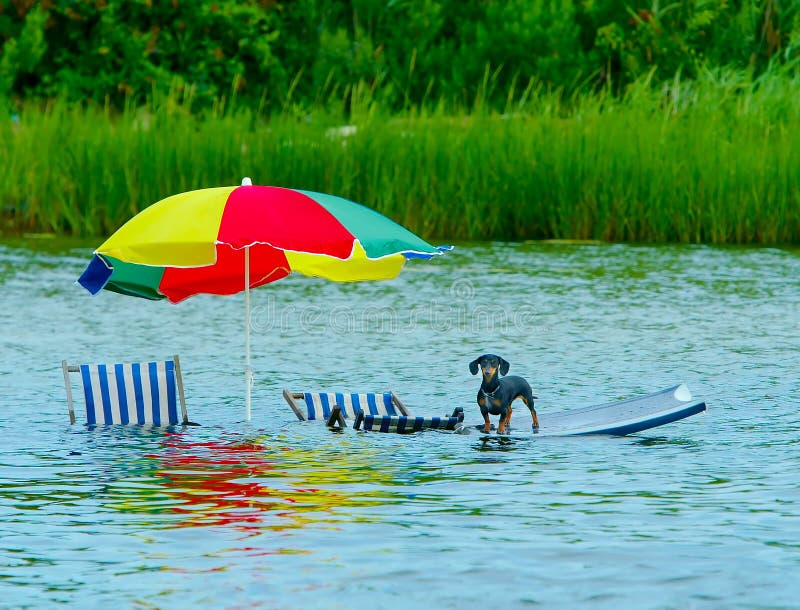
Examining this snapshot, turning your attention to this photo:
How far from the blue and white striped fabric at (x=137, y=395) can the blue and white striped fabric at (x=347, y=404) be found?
0.88 metres

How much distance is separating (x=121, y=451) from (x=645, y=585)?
13.6 ft

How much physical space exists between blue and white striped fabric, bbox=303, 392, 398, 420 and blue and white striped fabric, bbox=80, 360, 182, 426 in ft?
2.88

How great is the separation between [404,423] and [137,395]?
6.02 feet

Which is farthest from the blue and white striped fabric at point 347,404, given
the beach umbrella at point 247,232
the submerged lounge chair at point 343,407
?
the beach umbrella at point 247,232

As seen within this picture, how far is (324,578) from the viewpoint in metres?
7.17

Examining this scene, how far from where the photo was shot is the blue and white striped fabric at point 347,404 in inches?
447

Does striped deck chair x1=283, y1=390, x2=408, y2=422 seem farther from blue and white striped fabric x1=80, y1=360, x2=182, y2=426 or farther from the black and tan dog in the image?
the black and tan dog

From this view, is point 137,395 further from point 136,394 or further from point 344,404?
point 344,404

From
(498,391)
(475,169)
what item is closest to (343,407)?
(498,391)

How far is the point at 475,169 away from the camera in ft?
76.5

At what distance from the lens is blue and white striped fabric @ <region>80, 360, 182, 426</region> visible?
11.2 metres

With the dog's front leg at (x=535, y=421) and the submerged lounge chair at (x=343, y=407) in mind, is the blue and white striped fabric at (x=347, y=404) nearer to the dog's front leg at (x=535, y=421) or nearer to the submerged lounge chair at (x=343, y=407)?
the submerged lounge chair at (x=343, y=407)

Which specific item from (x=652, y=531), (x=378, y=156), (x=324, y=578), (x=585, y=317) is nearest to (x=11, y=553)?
(x=324, y=578)

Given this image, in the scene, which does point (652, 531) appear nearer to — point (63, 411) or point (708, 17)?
point (63, 411)
